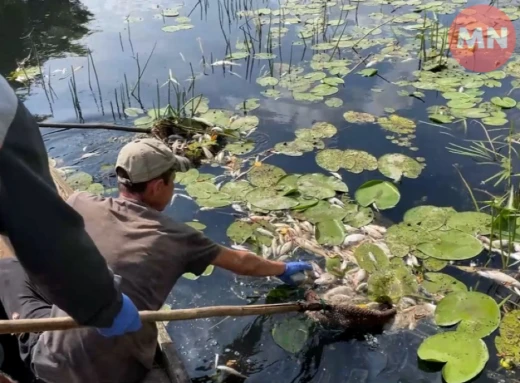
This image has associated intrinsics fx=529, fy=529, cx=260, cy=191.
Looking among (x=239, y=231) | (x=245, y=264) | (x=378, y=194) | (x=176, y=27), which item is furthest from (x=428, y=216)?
(x=176, y=27)

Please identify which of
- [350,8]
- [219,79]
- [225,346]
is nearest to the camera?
[225,346]

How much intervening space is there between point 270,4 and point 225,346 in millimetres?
6476

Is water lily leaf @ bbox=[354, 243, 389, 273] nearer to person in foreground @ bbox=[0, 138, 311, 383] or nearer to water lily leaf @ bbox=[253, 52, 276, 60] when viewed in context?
person in foreground @ bbox=[0, 138, 311, 383]

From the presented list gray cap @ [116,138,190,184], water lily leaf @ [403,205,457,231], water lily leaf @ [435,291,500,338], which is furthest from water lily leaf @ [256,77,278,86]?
gray cap @ [116,138,190,184]

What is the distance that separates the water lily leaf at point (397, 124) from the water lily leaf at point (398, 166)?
0.51 metres

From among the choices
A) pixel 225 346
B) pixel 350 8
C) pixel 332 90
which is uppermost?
pixel 350 8

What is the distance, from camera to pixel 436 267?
333cm

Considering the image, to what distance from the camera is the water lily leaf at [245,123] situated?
16.6 ft

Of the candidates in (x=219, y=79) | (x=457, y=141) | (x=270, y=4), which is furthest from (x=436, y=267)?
(x=270, y=4)

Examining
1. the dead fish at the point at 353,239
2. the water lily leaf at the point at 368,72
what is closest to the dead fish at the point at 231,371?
the dead fish at the point at 353,239

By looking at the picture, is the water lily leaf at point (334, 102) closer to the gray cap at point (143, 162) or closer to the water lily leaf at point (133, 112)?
the water lily leaf at point (133, 112)

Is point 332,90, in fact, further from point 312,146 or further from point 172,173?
point 172,173

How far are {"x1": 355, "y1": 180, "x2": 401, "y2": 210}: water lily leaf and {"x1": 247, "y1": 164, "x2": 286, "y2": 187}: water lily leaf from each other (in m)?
0.68

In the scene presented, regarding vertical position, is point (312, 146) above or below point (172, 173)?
below
